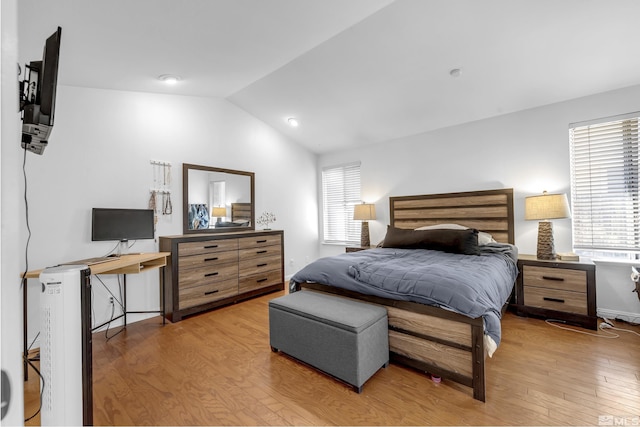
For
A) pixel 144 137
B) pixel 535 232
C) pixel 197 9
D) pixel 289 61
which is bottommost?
pixel 535 232

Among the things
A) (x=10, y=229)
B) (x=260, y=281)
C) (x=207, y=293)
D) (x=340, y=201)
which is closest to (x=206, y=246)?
(x=207, y=293)

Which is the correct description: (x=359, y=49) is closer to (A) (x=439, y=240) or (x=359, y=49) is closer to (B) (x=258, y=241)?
(A) (x=439, y=240)

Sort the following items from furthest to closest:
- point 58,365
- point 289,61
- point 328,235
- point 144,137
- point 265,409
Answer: point 328,235 → point 144,137 → point 289,61 → point 265,409 → point 58,365

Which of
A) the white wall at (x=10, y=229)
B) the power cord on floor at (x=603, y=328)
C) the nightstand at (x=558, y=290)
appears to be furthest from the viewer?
the nightstand at (x=558, y=290)

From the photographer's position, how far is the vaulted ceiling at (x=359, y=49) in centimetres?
207

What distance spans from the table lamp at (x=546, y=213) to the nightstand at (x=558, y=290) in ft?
0.48

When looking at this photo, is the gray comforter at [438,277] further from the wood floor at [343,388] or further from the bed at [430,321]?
the wood floor at [343,388]

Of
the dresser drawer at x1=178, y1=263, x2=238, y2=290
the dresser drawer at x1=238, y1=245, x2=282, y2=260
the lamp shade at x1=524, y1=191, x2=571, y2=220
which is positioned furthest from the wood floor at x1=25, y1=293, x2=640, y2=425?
the dresser drawer at x1=238, y1=245, x2=282, y2=260

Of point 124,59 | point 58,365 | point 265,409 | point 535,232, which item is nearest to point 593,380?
point 535,232

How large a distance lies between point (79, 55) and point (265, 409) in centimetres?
298

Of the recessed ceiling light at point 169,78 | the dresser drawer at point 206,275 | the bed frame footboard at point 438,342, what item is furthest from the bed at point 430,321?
the recessed ceiling light at point 169,78

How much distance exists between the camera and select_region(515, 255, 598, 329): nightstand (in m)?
2.76

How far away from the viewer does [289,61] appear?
3098 millimetres

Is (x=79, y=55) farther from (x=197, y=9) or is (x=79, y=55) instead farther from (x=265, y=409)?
(x=265, y=409)
